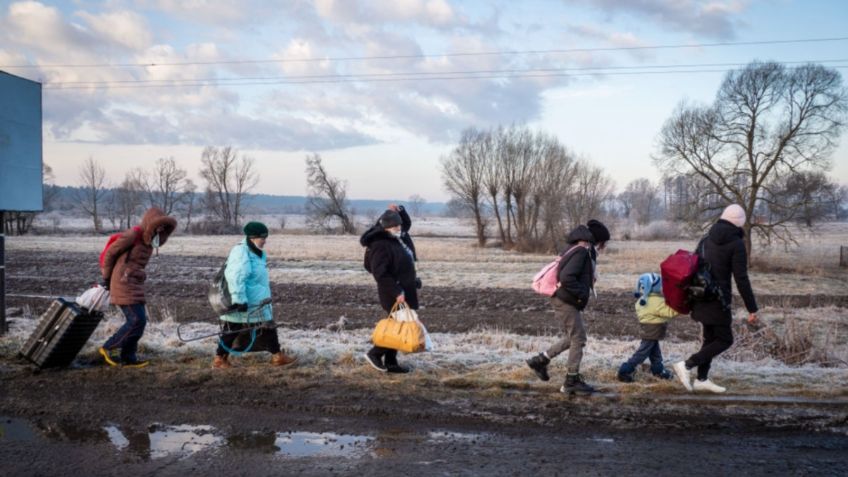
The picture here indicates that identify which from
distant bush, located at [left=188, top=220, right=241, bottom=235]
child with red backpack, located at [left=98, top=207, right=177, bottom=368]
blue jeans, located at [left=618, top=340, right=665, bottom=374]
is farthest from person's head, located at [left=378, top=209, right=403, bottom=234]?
distant bush, located at [left=188, top=220, right=241, bottom=235]

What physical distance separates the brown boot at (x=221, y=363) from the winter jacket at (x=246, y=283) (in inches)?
18.6

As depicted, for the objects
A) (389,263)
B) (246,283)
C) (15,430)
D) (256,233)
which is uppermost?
(256,233)

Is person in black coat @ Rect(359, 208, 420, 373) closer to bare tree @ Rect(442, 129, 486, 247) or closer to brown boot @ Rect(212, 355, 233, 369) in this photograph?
brown boot @ Rect(212, 355, 233, 369)

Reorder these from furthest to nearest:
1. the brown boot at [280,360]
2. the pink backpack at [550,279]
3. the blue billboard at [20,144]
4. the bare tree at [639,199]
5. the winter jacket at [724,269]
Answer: the bare tree at [639,199] < the blue billboard at [20,144] < the brown boot at [280,360] < the pink backpack at [550,279] < the winter jacket at [724,269]

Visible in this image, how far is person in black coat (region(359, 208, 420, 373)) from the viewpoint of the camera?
709 centimetres

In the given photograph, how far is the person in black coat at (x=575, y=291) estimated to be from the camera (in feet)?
21.0

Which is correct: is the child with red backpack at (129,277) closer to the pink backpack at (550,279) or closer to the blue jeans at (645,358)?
the pink backpack at (550,279)

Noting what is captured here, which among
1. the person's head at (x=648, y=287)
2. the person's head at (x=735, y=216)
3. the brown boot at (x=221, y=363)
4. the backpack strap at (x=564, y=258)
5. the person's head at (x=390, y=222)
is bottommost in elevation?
the brown boot at (x=221, y=363)

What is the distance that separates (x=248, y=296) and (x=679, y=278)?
15.7 ft

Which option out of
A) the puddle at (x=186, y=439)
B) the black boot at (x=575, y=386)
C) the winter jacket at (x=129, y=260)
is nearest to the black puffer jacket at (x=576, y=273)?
the black boot at (x=575, y=386)

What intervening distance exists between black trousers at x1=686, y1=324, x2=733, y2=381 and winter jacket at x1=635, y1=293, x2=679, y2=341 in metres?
0.51

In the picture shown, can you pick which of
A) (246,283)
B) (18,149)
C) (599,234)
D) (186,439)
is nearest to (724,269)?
(599,234)

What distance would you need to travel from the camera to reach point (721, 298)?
20.9ft

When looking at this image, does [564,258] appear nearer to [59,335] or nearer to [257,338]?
[257,338]
